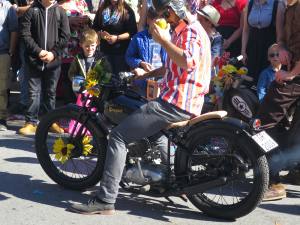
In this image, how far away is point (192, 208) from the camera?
5.03 m

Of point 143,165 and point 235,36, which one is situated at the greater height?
point 235,36

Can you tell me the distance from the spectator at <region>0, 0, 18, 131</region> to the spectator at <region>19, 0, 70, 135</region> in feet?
1.03

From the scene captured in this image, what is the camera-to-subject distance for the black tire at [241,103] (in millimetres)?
5875

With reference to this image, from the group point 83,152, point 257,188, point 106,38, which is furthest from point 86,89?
point 106,38

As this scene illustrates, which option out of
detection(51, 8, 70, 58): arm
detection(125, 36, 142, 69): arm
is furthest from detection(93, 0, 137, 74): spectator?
detection(125, 36, 142, 69): arm

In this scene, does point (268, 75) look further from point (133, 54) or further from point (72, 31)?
point (72, 31)

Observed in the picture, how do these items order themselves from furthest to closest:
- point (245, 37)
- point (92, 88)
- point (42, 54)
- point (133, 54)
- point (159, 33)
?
1. point (42, 54)
2. point (245, 37)
3. point (133, 54)
4. point (92, 88)
5. point (159, 33)

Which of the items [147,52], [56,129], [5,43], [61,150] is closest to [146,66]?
[147,52]

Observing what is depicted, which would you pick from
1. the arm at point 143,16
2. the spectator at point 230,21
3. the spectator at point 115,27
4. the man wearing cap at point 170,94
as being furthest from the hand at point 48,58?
the man wearing cap at point 170,94

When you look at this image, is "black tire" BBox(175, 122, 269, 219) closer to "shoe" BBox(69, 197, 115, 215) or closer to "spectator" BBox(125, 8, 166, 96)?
"shoe" BBox(69, 197, 115, 215)

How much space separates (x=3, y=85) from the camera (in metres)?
7.73

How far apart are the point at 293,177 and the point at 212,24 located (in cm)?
184

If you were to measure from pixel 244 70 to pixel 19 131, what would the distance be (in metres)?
3.03

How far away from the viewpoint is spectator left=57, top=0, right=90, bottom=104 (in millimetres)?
8227
